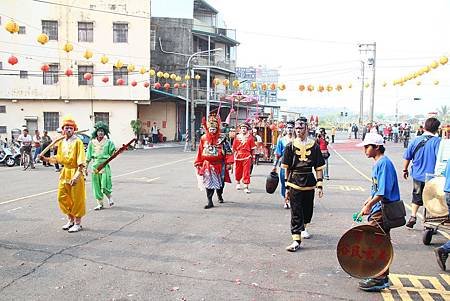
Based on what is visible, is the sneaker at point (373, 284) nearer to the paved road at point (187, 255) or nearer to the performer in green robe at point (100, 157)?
the paved road at point (187, 255)

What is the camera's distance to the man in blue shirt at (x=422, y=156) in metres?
7.45

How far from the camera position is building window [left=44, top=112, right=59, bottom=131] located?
35.5m

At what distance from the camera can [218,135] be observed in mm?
9883

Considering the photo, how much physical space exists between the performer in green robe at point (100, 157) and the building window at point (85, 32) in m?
27.5

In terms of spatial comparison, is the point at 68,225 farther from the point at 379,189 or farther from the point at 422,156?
the point at 422,156

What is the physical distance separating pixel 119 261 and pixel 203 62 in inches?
1572

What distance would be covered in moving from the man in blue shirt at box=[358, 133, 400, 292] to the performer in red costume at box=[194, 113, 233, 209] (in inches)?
188

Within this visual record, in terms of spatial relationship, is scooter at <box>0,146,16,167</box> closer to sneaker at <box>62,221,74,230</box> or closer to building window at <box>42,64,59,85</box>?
sneaker at <box>62,221,74,230</box>

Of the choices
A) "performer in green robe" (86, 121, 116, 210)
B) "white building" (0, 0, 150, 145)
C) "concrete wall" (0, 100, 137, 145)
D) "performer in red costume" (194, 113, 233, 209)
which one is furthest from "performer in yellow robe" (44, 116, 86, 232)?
"concrete wall" (0, 100, 137, 145)

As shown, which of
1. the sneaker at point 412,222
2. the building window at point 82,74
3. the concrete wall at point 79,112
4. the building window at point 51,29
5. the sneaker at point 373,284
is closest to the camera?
the sneaker at point 373,284

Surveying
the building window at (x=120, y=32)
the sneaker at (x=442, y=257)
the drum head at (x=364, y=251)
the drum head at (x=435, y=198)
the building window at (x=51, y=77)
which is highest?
the building window at (x=120, y=32)

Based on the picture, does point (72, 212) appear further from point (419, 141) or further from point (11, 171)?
point (11, 171)

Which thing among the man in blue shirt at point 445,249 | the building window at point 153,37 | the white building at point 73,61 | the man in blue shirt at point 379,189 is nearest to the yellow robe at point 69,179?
the man in blue shirt at point 379,189

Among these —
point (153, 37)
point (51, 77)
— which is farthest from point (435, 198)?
point (153, 37)
